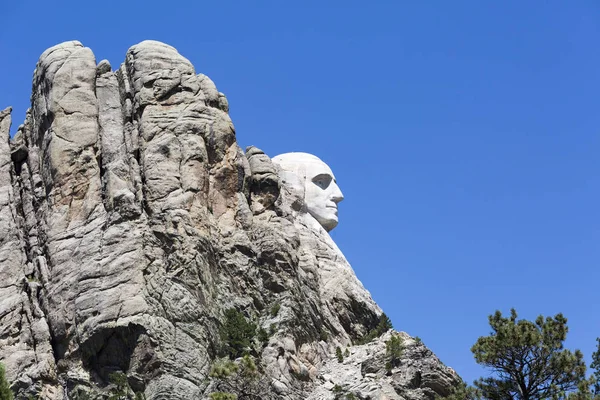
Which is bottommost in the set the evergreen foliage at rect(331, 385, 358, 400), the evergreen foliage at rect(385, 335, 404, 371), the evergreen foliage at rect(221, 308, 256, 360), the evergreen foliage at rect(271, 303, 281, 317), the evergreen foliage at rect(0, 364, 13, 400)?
the evergreen foliage at rect(0, 364, 13, 400)

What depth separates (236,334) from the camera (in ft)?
288

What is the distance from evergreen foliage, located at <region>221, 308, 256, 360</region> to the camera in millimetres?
87188

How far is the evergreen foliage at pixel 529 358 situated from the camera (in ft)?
244

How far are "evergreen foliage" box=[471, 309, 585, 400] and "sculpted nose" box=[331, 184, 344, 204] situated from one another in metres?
32.2

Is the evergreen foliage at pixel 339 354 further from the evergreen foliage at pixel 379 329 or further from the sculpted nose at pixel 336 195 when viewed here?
the sculpted nose at pixel 336 195

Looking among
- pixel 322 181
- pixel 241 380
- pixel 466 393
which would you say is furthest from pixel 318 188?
pixel 466 393

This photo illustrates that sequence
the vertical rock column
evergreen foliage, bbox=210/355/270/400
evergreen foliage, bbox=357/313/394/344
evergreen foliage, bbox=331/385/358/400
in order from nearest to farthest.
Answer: evergreen foliage, bbox=210/355/270/400 → the vertical rock column → evergreen foliage, bbox=331/385/358/400 → evergreen foliage, bbox=357/313/394/344

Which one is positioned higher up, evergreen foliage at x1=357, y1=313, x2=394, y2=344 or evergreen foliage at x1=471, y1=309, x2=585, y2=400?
evergreen foliage at x1=357, y1=313, x2=394, y2=344

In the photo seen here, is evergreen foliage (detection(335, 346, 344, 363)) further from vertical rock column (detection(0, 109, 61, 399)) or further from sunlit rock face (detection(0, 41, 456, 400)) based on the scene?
vertical rock column (detection(0, 109, 61, 399))

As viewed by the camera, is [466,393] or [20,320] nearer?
[466,393]

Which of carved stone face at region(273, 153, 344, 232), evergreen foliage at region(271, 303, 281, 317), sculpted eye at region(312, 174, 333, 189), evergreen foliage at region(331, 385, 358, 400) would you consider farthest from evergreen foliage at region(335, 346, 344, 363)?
sculpted eye at region(312, 174, 333, 189)

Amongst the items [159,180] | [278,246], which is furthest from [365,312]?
[159,180]

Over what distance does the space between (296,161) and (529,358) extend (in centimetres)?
→ 3486

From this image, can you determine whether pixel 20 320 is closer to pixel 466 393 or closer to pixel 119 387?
pixel 119 387
